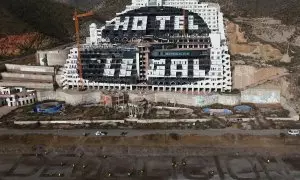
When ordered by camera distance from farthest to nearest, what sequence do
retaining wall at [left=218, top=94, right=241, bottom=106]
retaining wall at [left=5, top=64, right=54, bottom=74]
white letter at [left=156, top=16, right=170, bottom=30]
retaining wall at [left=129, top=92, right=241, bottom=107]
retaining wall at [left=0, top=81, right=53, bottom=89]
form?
white letter at [left=156, top=16, right=170, bottom=30] → retaining wall at [left=5, top=64, right=54, bottom=74] → retaining wall at [left=0, top=81, right=53, bottom=89] → retaining wall at [left=129, top=92, right=241, bottom=107] → retaining wall at [left=218, top=94, right=241, bottom=106]

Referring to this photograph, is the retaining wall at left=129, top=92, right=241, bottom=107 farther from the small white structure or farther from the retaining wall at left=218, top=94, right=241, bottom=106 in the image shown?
the small white structure

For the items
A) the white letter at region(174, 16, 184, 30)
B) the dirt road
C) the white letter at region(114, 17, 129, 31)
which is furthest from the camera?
the white letter at region(114, 17, 129, 31)

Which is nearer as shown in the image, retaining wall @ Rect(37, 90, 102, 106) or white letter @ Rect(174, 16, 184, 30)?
retaining wall @ Rect(37, 90, 102, 106)

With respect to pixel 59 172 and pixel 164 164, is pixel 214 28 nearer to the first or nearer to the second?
pixel 164 164

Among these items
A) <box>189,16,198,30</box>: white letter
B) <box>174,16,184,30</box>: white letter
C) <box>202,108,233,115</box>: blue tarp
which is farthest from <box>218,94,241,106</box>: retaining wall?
<box>174,16,184,30</box>: white letter

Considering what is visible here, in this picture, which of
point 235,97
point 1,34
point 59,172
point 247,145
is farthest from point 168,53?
point 1,34
